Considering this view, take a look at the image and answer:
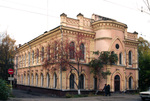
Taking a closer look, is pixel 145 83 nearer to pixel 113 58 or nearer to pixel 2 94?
pixel 113 58

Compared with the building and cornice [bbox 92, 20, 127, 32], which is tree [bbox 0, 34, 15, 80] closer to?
the building

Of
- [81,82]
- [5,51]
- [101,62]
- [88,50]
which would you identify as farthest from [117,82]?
[5,51]

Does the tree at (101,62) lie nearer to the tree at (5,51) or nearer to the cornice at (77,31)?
the cornice at (77,31)

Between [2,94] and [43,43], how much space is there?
13716mm

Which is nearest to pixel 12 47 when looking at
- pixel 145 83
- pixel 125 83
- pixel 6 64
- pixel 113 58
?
pixel 6 64

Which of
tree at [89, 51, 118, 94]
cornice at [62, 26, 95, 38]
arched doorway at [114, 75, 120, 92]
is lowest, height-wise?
arched doorway at [114, 75, 120, 92]

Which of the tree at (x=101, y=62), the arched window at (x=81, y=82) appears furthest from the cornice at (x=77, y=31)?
the arched window at (x=81, y=82)

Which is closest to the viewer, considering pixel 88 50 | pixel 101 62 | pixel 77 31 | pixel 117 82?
pixel 101 62

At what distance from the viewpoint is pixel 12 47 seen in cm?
2888

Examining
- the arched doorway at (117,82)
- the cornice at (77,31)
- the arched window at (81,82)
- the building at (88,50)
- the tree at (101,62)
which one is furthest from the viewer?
the arched doorway at (117,82)

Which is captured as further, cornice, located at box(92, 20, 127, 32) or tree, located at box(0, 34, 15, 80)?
tree, located at box(0, 34, 15, 80)

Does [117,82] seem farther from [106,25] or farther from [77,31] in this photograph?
[77,31]

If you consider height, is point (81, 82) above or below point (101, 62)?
below

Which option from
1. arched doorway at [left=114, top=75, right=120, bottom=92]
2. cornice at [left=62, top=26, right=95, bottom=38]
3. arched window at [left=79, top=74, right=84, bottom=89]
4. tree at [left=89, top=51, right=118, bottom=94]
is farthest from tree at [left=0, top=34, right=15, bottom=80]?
arched doorway at [left=114, top=75, right=120, bottom=92]
